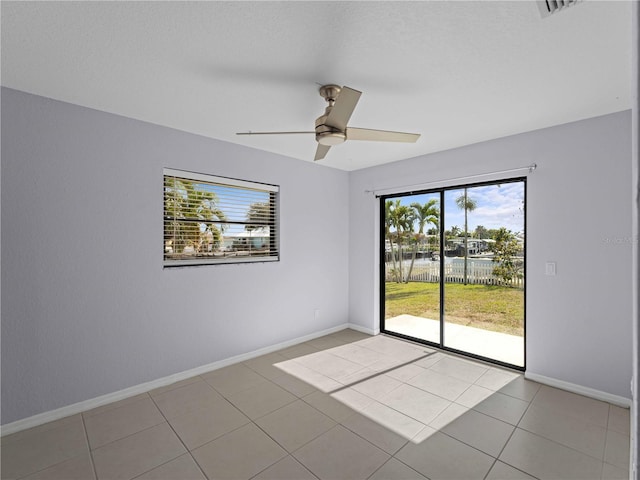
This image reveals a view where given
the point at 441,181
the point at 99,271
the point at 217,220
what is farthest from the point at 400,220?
the point at 99,271

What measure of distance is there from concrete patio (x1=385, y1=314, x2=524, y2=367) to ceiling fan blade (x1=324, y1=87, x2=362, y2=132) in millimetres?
2856

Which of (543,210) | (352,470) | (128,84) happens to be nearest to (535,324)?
(543,210)

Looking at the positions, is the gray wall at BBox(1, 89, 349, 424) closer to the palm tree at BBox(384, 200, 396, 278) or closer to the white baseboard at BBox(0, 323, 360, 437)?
the white baseboard at BBox(0, 323, 360, 437)

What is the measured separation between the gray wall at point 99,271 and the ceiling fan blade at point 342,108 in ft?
5.50

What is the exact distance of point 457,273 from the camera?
362 centimetres

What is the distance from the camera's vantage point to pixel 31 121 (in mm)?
2225

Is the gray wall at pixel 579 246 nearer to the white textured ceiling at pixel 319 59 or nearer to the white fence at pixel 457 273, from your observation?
the white textured ceiling at pixel 319 59

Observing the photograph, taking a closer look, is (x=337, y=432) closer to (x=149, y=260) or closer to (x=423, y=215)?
(x=149, y=260)

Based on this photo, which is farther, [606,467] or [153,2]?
[606,467]

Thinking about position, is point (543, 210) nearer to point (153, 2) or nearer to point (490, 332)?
point (490, 332)

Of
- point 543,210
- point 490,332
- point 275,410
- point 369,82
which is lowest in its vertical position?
point 275,410

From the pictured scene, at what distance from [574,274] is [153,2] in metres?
3.53

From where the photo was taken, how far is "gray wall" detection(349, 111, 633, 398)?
2.50 metres

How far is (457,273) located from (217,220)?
277 cm
